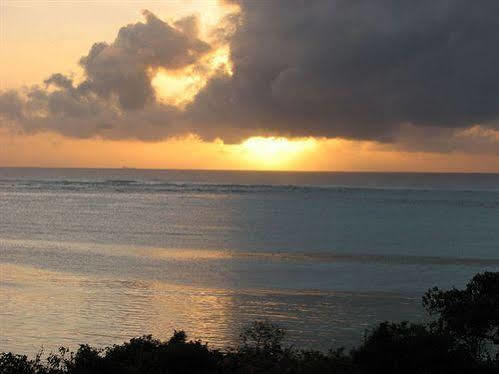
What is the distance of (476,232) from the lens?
6241 centimetres

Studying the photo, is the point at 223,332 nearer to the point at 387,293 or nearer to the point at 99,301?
the point at 99,301

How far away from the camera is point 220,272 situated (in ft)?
119

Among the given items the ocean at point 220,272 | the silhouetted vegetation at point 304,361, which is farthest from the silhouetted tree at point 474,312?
the ocean at point 220,272

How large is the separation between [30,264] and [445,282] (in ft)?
77.5

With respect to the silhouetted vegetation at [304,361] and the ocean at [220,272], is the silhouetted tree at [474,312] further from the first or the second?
the ocean at [220,272]

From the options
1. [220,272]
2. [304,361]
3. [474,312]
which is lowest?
[220,272]

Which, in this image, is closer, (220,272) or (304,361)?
(304,361)

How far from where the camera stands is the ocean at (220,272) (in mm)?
23281

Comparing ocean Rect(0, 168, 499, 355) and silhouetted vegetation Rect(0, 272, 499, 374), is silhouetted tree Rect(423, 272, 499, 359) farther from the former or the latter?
ocean Rect(0, 168, 499, 355)

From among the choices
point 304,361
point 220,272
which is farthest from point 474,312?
point 220,272

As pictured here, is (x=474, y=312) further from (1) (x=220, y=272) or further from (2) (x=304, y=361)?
(1) (x=220, y=272)

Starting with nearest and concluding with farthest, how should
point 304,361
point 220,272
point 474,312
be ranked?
1. point 304,361
2. point 474,312
3. point 220,272

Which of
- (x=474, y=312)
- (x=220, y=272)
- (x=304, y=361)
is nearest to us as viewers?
(x=304, y=361)

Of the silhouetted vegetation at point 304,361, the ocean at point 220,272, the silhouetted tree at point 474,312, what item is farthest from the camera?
the ocean at point 220,272
